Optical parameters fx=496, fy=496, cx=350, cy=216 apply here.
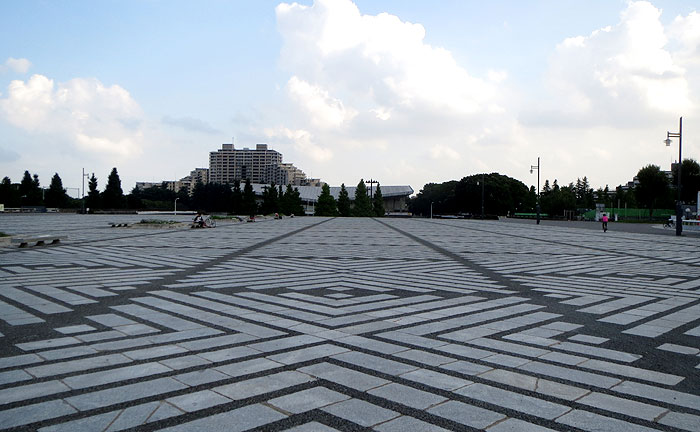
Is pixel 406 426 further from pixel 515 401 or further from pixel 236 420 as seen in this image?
pixel 236 420

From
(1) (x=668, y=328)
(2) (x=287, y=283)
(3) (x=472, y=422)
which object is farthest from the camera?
(2) (x=287, y=283)

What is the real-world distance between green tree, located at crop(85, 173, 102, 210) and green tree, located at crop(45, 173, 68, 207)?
1583 cm

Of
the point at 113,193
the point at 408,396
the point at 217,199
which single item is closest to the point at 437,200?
the point at 217,199

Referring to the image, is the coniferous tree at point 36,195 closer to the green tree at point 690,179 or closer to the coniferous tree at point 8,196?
the coniferous tree at point 8,196

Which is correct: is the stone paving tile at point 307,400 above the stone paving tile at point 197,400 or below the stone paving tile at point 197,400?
below

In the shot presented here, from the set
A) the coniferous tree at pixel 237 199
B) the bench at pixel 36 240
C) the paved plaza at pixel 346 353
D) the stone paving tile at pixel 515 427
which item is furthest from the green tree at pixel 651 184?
the stone paving tile at pixel 515 427

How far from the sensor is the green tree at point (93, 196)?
75.8 metres

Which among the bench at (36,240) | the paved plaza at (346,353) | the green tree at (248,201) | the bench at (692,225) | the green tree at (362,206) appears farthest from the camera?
the green tree at (362,206)

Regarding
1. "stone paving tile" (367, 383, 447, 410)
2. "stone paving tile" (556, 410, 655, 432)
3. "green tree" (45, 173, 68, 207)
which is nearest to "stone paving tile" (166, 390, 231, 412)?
"stone paving tile" (367, 383, 447, 410)

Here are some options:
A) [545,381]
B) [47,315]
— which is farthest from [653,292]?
[47,315]

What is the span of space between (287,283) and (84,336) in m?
4.06

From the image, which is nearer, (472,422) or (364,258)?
(472,422)

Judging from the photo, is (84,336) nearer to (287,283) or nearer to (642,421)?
(287,283)

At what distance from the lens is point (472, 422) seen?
3197 millimetres
